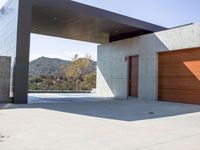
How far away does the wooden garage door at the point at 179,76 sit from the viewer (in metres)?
11.5

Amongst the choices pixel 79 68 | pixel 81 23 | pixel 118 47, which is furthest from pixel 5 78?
pixel 79 68

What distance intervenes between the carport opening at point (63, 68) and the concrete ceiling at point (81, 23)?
3627 millimetres

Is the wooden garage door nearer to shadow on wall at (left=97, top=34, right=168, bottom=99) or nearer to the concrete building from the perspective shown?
the concrete building

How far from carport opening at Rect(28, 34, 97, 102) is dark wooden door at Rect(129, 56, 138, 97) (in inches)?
224

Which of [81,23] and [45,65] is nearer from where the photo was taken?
[81,23]

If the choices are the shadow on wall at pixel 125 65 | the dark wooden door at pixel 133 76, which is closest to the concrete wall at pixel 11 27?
the shadow on wall at pixel 125 65

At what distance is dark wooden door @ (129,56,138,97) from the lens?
14492 millimetres

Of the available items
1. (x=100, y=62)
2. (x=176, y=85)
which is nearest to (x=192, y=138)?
(x=176, y=85)

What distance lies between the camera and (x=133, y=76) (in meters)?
14.7

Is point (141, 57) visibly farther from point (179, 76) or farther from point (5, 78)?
point (5, 78)

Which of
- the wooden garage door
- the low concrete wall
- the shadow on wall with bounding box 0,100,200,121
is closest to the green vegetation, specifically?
the low concrete wall

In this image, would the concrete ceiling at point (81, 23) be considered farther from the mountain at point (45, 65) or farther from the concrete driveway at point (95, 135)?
the mountain at point (45, 65)

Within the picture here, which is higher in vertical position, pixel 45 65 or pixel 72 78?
pixel 45 65

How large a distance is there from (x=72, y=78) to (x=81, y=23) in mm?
12796
